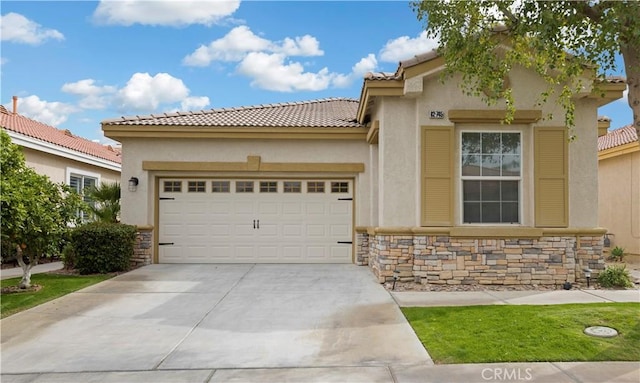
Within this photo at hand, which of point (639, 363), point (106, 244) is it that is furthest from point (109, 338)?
point (639, 363)

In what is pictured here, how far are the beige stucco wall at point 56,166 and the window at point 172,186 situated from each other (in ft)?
12.8

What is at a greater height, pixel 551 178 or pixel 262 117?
pixel 262 117

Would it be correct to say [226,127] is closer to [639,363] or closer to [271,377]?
[271,377]

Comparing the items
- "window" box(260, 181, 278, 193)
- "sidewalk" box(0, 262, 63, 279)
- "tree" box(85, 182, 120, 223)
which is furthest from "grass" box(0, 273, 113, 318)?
"window" box(260, 181, 278, 193)

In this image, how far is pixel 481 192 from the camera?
9.73 metres

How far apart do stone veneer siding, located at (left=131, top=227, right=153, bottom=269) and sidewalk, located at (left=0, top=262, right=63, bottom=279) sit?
6.80 feet

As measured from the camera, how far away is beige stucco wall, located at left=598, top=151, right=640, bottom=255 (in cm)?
1517

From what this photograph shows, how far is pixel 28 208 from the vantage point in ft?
28.1

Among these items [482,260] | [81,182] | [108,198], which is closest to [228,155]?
[108,198]

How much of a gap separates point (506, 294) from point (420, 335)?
3442 mm

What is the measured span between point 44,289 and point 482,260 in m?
8.86

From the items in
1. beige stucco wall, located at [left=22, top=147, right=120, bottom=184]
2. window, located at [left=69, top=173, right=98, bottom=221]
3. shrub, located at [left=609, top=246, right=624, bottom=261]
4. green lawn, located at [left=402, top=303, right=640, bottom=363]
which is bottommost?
green lawn, located at [left=402, top=303, right=640, bottom=363]

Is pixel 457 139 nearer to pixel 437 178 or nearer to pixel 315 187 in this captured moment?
pixel 437 178

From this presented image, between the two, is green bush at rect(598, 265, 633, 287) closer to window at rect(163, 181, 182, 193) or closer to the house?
the house
